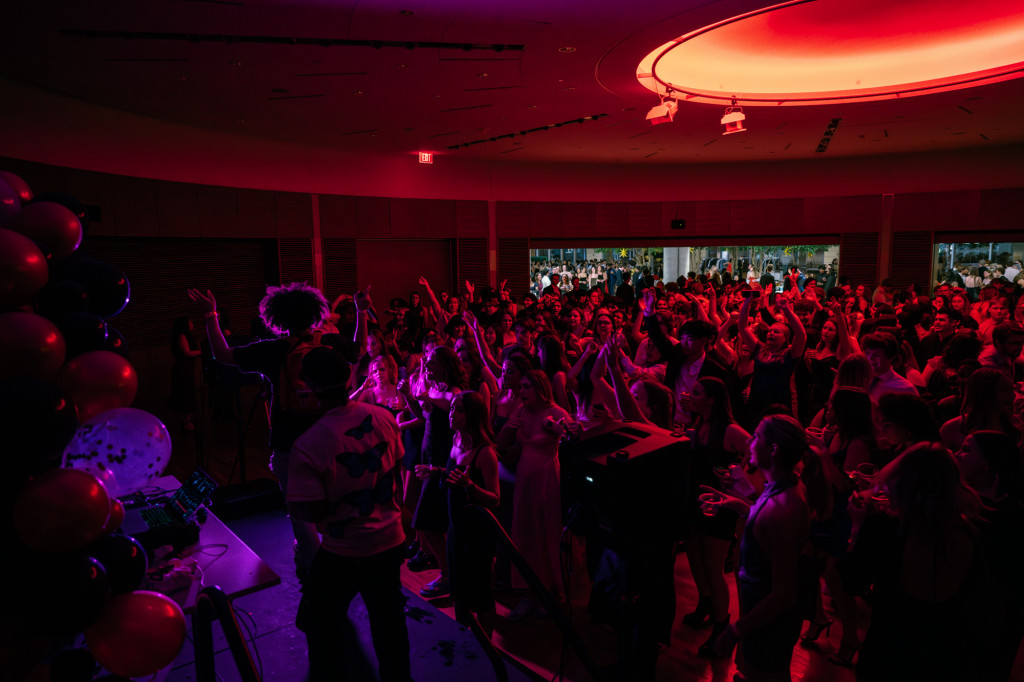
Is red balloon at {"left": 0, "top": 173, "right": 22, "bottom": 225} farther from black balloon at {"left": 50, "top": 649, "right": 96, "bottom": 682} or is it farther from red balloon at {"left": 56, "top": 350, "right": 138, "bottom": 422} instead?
black balloon at {"left": 50, "top": 649, "right": 96, "bottom": 682}

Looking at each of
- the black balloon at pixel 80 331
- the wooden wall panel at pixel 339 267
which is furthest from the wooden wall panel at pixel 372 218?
the black balloon at pixel 80 331

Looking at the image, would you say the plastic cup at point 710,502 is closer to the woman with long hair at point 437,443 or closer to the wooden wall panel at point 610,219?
the woman with long hair at point 437,443

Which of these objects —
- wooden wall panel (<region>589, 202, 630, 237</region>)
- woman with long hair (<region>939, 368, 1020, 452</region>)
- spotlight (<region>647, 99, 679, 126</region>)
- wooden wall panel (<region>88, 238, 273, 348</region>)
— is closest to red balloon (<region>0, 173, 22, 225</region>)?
woman with long hair (<region>939, 368, 1020, 452</region>)

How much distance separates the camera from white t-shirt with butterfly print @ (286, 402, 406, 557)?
2.39 meters

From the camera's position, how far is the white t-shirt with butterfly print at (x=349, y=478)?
239 cm

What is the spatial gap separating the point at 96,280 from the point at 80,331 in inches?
10.4

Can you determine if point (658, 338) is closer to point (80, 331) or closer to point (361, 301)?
point (361, 301)

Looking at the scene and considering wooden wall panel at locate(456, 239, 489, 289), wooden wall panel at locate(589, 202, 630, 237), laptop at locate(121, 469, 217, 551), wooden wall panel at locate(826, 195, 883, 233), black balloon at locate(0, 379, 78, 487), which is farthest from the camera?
wooden wall panel at locate(589, 202, 630, 237)

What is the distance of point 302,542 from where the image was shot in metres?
3.44

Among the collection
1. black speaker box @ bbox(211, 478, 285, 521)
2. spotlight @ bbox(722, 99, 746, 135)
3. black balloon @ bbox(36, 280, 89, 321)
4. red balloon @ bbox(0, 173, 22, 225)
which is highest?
spotlight @ bbox(722, 99, 746, 135)

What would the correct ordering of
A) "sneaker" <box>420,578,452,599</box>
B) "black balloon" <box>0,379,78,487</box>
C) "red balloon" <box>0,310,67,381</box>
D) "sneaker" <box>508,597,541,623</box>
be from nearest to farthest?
"black balloon" <box>0,379,78,487</box>
"red balloon" <box>0,310,67,381</box>
"sneaker" <box>508,597,541,623</box>
"sneaker" <box>420,578,452,599</box>

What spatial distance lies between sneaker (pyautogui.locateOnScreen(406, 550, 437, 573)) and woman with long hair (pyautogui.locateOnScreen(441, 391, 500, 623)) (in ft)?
2.97

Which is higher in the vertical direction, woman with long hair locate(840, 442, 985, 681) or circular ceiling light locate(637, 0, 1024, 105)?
circular ceiling light locate(637, 0, 1024, 105)

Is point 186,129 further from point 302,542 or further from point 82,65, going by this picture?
point 302,542
